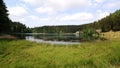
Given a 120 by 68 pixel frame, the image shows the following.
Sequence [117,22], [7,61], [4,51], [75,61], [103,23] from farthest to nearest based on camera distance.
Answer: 1. [103,23]
2. [117,22]
3. [4,51]
4. [7,61]
5. [75,61]

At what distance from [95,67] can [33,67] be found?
9.55 ft

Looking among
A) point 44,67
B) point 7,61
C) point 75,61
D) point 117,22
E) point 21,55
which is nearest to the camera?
point 44,67

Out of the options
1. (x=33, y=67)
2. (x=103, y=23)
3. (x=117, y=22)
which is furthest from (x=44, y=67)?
(x=103, y=23)

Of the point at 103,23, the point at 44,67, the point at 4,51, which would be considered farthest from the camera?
the point at 103,23

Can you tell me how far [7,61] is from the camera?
36.2 ft

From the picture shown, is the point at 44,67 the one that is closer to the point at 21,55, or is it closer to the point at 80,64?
the point at 80,64

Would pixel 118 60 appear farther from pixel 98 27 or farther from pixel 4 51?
pixel 98 27

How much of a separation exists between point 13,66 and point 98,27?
381 feet

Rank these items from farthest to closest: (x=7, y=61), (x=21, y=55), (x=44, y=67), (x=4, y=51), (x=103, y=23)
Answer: (x=103, y=23)
(x=4, y=51)
(x=21, y=55)
(x=7, y=61)
(x=44, y=67)

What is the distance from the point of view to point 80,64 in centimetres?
991

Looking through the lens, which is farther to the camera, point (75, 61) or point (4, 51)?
point (4, 51)

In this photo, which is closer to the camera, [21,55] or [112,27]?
[21,55]

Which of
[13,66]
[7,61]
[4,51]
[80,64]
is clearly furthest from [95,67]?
[4,51]

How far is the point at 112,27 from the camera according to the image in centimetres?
10681
